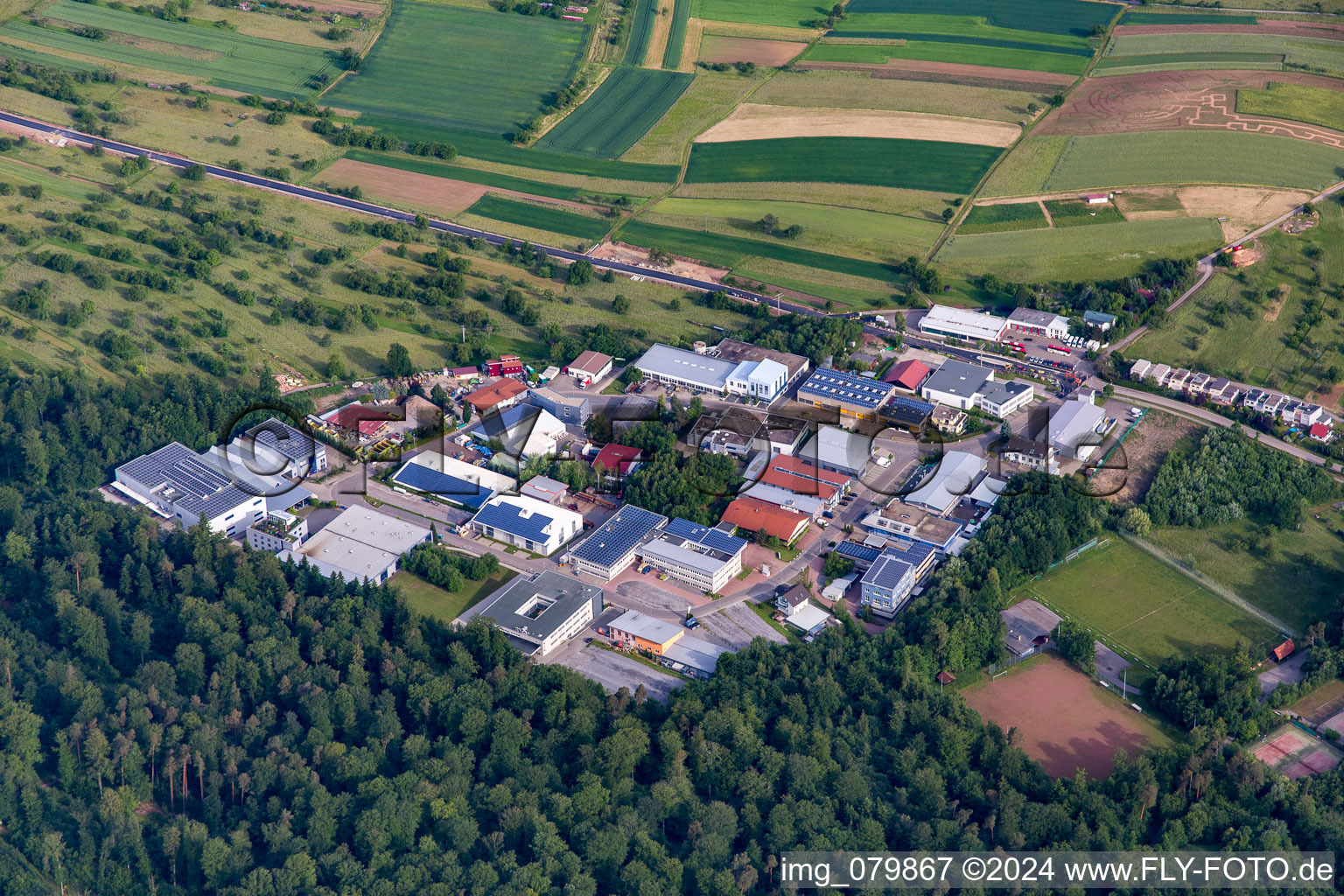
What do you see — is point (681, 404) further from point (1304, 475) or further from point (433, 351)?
point (1304, 475)

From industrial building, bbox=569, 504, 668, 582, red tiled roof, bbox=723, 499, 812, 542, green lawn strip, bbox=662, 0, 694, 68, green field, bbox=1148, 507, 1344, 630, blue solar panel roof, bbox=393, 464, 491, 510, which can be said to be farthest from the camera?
green lawn strip, bbox=662, 0, 694, 68

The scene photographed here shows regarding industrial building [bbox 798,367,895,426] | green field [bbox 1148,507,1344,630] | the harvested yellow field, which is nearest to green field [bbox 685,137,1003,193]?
the harvested yellow field

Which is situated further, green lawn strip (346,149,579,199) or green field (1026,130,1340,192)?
green lawn strip (346,149,579,199)

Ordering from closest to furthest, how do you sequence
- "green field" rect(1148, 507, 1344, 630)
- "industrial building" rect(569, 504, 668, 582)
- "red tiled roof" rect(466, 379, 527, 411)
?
"green field" rect(1148, 507, 1344, 630)
"industrial building" rect(569, 504, 668, 582)
"red tiled roof" rect(466, 379, 527, 411)

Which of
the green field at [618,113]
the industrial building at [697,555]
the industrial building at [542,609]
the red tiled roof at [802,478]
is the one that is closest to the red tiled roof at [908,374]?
the red tiled roof at [802,478]

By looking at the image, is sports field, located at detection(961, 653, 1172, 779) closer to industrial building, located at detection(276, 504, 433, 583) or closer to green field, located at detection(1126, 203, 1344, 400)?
industrial building, located at detection(276, 504, 433, 583)

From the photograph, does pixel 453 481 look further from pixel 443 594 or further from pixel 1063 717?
pixel 1063 717

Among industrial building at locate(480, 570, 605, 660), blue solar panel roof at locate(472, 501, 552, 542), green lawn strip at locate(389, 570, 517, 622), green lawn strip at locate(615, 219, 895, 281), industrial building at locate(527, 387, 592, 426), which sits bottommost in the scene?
green lawn strip at locate(389, 570, 517, 622)
